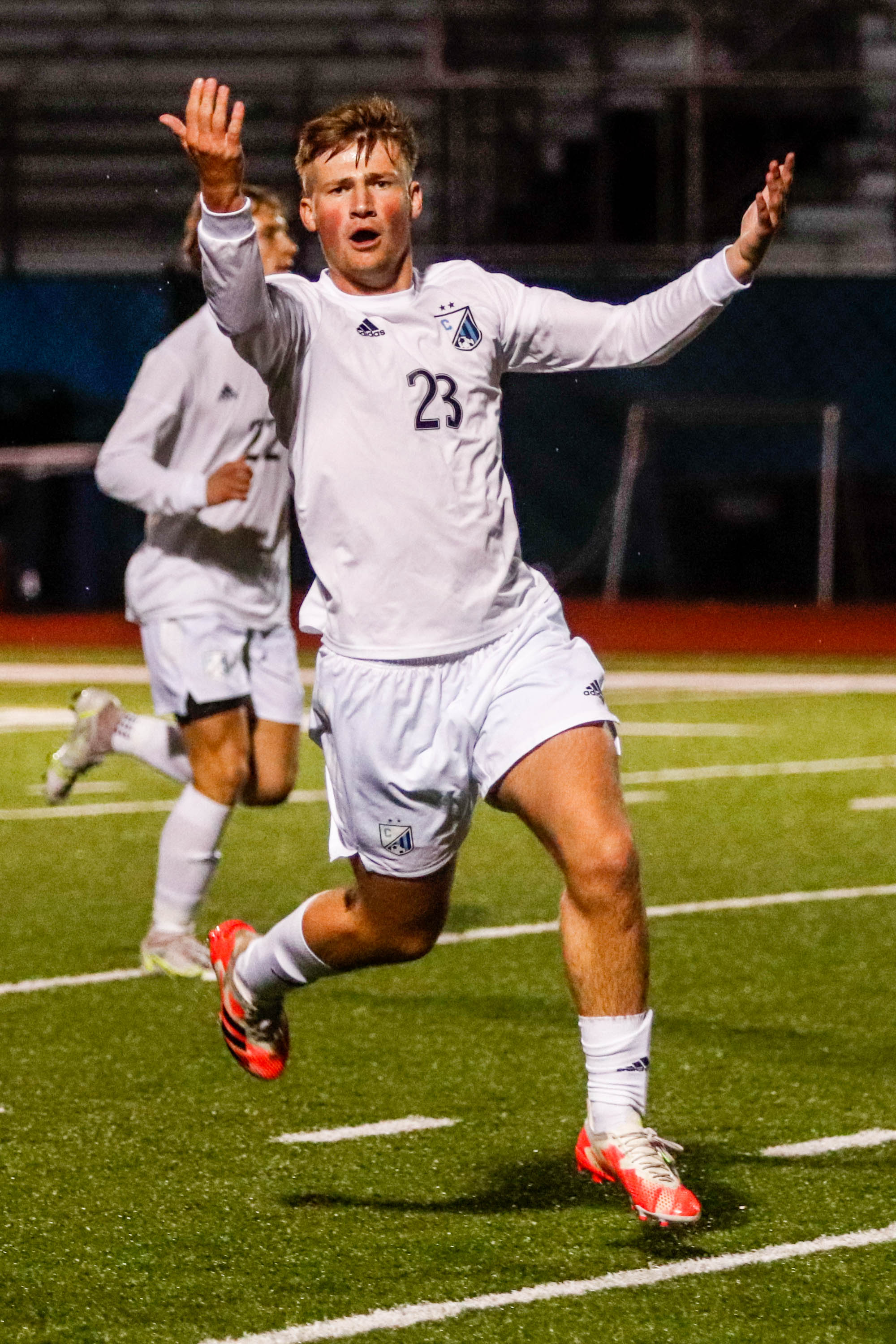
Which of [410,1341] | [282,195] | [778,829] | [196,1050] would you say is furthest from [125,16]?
[410,1341]

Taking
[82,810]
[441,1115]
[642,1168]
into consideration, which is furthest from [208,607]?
[82,810]

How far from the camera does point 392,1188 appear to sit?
4.54 metres

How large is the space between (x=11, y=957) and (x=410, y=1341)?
3.70m

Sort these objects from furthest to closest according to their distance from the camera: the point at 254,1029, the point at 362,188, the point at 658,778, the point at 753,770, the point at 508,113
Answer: the point at 508,113 < the point at 753,770 < the point at 658,778 < the point at 254,1029 < the point at 362,188

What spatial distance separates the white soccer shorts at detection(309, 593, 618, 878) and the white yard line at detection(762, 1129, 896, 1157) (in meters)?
0.99

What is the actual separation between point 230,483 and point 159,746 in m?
1.44

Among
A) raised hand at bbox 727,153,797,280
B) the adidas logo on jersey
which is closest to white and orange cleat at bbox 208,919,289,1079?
the adidas logo on jersey

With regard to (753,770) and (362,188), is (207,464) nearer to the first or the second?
(362,188)

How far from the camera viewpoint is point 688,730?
534 inches

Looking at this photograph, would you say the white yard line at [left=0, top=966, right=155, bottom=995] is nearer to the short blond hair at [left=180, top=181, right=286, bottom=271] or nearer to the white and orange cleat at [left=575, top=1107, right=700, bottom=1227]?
the short blond hair at [left=180, top=181, right=286, bottom=271]

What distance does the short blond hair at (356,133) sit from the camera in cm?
433

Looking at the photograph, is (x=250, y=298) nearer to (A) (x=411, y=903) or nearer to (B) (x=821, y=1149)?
(A) (x=411, y=903)

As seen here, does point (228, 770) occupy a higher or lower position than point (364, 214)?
lower

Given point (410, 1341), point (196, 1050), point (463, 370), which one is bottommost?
point (196, 1050)
